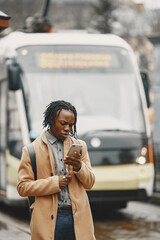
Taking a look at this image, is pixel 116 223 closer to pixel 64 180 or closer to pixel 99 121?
pixel 99 121

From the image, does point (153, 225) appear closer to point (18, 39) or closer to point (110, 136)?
point (110, 136)

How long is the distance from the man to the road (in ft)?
11.3

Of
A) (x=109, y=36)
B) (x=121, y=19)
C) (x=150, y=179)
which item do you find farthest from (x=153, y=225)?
(x=121, y=19)

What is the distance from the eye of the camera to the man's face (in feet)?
13.5

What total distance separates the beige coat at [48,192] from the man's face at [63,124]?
0.08m

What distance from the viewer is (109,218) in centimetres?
1122

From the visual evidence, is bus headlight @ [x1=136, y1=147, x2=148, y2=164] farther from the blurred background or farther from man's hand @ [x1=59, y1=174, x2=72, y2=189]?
man's hand @ [x1=59, y1=174, x2=72, y2=189]

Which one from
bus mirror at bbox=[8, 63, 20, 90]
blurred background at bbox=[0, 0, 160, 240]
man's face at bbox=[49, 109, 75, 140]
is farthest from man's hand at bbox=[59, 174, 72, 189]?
bus mirror at bbox=[8, 63, 20, 90]

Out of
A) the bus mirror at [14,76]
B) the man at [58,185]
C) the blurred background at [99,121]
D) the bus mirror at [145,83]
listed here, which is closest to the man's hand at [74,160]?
the man at [58,185]

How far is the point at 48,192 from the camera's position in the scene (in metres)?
4.04

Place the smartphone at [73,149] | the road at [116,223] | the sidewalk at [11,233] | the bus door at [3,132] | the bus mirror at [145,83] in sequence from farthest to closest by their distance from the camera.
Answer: the bus mirror at [145,83] → the bus door at [3,132] → the road at [116,223] → the sidewalk at [11,233] → the smartphone at [73,149]

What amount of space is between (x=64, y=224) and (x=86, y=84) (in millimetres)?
6970

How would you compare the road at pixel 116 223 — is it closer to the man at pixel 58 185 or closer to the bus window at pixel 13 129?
the bus window at pixel 13 129

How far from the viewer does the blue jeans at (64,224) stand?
13.3 ft
